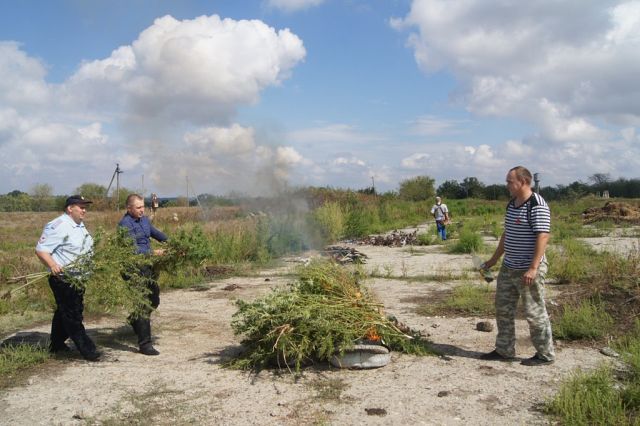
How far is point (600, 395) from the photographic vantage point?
4.00 m

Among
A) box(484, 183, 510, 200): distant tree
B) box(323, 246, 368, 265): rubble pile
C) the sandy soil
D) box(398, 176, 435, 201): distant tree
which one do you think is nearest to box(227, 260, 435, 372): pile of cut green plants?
the sandy soil

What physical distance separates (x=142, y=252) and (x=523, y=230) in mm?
4304

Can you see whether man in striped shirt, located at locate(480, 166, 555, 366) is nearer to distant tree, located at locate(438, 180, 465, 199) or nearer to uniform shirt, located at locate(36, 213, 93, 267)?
uniform shirt, located at locate(36, 213, 93, 267)

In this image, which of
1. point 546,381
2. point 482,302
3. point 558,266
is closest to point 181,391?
point 546,381

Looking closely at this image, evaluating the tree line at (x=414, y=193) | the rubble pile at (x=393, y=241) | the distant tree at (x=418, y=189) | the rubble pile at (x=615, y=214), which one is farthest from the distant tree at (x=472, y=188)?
the rubble pile at (x=393, y=241)

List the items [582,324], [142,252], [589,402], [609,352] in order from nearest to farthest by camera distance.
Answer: [589,402] → [609,352] → [582,324] → [142,252]

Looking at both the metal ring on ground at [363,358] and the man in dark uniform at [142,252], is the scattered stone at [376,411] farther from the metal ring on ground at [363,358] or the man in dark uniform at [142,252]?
the man in dark uniform at [142,252]

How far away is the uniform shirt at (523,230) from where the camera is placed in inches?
199

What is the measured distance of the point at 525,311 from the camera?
5172 mm

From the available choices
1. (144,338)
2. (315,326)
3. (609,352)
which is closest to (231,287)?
(144,338)

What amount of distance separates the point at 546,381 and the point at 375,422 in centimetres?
177

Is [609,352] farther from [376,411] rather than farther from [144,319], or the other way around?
[144,319]

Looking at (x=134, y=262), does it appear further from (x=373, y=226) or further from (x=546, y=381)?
(x=373, y=226)

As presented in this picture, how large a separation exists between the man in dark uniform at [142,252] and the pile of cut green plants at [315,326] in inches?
47.8
